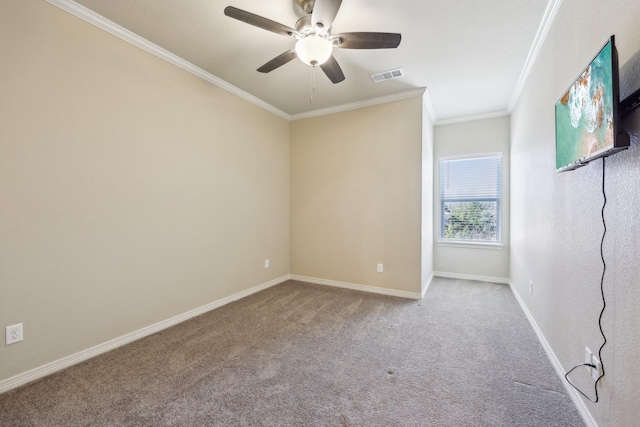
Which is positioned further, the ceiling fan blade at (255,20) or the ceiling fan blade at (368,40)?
the ceiling fan blade at (368,40)

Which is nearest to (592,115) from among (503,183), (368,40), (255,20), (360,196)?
(368,40)

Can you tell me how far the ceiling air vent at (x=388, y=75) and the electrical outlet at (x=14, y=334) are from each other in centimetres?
379

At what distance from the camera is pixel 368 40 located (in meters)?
1.93

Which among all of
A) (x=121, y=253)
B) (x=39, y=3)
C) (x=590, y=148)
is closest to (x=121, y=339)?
(x=121, y=253)

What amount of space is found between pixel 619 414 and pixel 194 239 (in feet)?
10.9

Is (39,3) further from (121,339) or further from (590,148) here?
(590,148)

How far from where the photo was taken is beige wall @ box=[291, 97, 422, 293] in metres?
3.55

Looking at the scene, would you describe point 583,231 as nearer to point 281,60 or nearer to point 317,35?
point 317,35

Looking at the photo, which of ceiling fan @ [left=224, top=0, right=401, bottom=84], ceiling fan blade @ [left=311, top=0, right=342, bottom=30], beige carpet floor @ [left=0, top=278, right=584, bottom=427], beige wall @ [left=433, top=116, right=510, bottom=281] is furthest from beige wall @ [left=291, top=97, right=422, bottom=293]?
ceiling fan blade @ [left=311, top=0, right=342, bottom=30]

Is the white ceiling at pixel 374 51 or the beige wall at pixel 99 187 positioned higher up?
the white ceiling at pixel 374 51

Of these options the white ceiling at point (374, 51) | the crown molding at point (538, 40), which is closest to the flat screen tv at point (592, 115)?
the crown molding at point (538, 40)

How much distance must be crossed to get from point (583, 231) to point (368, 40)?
1847 millimetres

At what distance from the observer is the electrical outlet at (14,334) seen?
175 cm

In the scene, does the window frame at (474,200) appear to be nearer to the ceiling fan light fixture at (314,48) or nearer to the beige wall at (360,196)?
the beige wall at (360,196)
